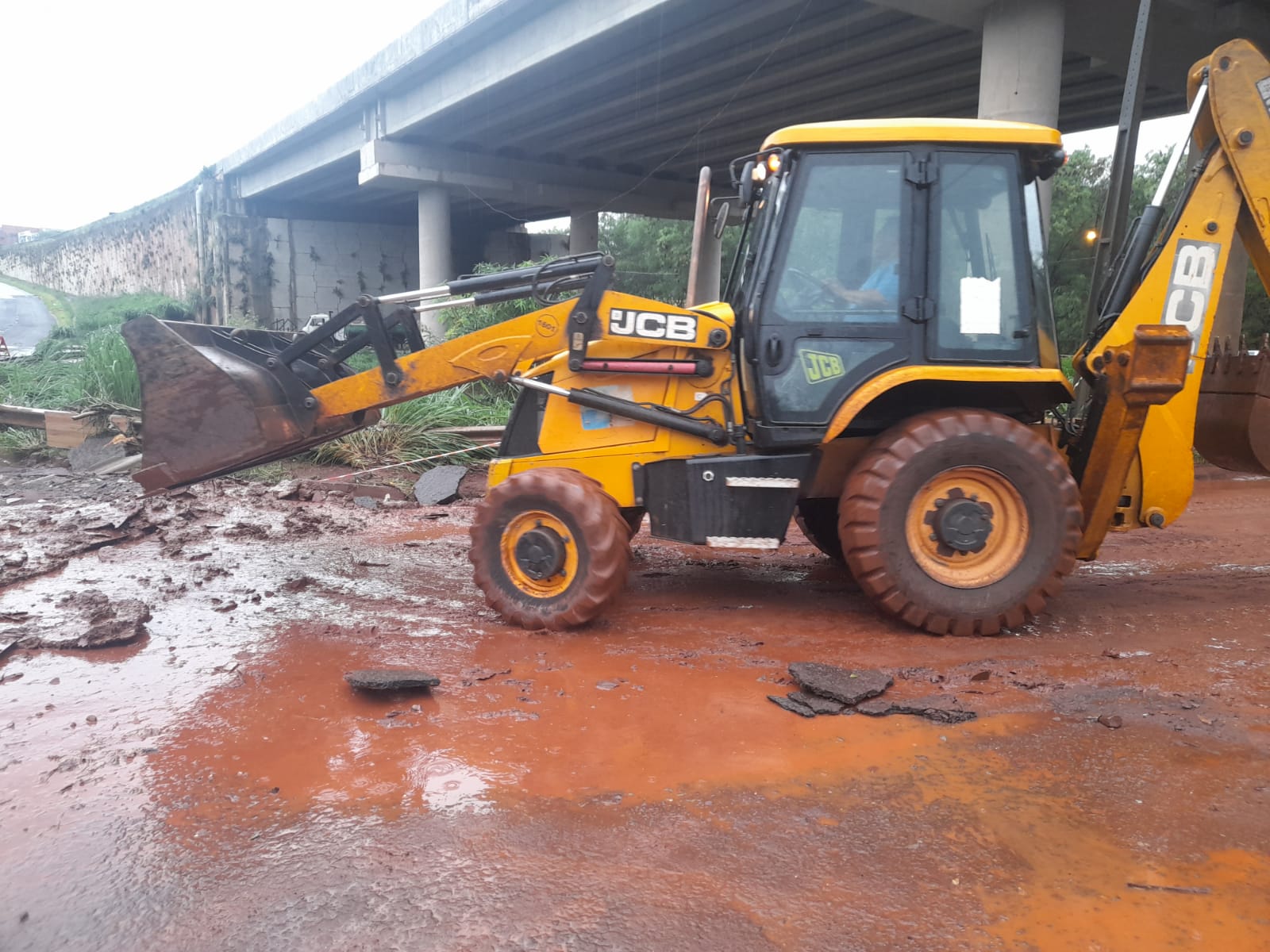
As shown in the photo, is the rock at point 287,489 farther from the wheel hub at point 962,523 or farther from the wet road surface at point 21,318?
the wet road surface at point 21,318

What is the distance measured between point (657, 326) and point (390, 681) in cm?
231

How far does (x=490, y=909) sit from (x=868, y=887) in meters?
1.03

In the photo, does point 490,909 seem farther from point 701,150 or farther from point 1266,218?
point 701,150

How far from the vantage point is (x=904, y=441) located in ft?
13.8

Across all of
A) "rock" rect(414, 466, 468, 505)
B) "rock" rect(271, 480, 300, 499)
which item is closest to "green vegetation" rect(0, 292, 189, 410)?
"rock" rect(271, 480, 300, 499)

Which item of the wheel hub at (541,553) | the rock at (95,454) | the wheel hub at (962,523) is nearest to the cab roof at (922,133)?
the wheel hub at (962,523)

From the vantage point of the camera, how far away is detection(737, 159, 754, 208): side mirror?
438cm

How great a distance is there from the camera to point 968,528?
4.23m

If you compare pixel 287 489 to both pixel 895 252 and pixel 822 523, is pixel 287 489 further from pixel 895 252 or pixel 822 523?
pixel 895 252

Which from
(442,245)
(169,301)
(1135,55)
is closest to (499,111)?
(442,245)

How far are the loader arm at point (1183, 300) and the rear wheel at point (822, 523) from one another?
152cm

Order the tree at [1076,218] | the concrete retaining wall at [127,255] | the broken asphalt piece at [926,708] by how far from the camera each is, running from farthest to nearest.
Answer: the concrete retaining wall at [127,255] → the tree at [1076,218] → the broken asphalt piece at [926,708]

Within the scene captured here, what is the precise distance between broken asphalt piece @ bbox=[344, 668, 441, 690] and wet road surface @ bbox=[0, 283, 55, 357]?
2637 centimetres

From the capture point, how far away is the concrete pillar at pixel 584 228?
2247cm
